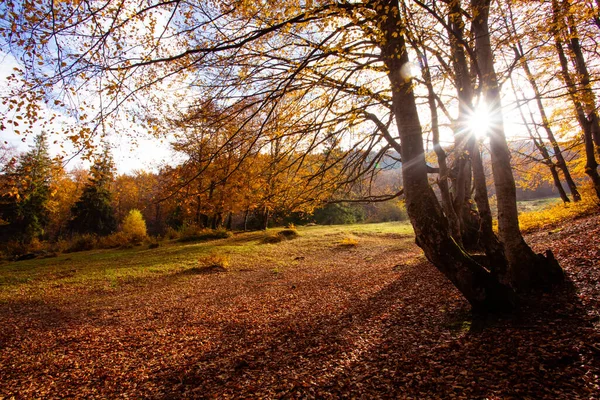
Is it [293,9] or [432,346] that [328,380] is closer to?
[432,346]

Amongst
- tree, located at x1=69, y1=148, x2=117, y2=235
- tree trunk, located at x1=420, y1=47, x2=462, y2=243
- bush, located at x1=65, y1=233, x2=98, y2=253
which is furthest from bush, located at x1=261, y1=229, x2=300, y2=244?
tree, located at x1=69, y1=148, x2=117, y2=235

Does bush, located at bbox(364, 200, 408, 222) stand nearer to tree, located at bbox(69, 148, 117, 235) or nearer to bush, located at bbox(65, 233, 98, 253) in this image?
bush, located at bbox(65, 233, 98, 253)

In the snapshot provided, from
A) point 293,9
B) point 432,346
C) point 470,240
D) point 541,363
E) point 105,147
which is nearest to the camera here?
point 541,363

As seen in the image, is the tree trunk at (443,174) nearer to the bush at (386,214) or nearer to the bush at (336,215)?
the bush at (336,215)

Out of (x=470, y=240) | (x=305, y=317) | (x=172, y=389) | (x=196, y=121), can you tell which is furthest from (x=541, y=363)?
(x=470, y=240)

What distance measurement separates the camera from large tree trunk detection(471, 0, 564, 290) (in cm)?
372

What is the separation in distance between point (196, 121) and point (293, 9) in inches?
103

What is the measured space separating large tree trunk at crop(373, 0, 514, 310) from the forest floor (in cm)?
33

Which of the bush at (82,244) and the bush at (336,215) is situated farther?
the bush at (336,215)

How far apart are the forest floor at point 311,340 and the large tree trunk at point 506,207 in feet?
1.02

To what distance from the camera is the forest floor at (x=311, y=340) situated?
2350 mm

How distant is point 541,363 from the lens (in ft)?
7.43

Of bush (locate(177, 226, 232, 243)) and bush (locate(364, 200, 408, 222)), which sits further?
bush (locate(364, 200, 408, 222))

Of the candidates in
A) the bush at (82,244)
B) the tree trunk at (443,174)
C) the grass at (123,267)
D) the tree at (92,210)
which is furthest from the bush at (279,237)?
the tree at (92,210)
